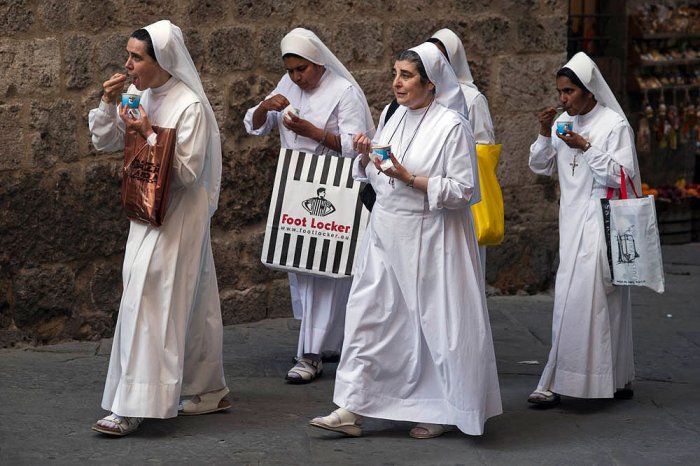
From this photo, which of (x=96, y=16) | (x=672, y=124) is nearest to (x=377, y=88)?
(x=96, y=16)

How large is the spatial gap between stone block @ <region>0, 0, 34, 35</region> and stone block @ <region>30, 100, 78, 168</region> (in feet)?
1.36

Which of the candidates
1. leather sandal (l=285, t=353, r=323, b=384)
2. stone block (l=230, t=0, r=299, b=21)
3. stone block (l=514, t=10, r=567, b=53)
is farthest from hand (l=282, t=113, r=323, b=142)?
stone block (l=514, t=10, r=567, b=53)

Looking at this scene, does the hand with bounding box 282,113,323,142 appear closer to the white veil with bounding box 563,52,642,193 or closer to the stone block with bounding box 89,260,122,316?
the white veil with bounding box 563,52,642,193

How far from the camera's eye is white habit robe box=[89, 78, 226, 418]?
5480mm

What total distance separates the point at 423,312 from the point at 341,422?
574mm

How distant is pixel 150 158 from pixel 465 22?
146 inches

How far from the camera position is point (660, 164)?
37.3 feet

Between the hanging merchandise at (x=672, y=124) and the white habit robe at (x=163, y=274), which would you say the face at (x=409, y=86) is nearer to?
the white habit robe at (x=163, y=274)

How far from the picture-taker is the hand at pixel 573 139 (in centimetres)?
607

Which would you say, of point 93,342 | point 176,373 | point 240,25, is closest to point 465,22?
point 240,25

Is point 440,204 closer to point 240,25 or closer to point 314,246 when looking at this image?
point 314,246

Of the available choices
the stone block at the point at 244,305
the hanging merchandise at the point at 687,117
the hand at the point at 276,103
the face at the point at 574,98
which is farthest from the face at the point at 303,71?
the hanging merchandise at the point at 687,117

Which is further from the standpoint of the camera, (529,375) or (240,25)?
(240,25)

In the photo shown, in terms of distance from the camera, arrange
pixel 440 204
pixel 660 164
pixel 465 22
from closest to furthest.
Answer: pixel 440 204, pixel 465 22, pixel 660 164
